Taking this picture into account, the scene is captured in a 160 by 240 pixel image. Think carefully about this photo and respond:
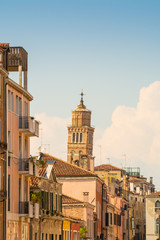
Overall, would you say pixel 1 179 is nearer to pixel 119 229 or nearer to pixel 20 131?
pixel 20 131

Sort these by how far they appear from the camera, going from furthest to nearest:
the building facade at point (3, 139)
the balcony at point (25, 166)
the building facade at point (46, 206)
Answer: the building facade at point (46, 206), the balcony at point (25, 166), the building facade at point (3, 139)

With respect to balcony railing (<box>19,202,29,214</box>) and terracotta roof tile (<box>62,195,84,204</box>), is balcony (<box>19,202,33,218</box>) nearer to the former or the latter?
balcony railing (<box>19,202,29,214</box>)

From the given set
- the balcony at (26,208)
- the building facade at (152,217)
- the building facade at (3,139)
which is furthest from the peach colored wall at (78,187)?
the building facade at (152,217)

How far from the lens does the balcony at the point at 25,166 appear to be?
53344 mm

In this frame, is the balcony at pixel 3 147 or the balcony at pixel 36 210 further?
the balcony at pixel 36 210

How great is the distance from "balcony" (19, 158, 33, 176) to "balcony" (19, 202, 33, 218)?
6.46 ft

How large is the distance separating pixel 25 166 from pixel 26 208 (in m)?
2.72

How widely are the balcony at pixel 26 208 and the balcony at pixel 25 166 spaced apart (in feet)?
6.46

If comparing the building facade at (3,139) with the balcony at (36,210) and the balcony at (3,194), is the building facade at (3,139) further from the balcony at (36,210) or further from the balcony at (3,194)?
the balcony at (36,210)

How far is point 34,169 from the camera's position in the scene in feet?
181

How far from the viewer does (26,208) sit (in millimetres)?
53906

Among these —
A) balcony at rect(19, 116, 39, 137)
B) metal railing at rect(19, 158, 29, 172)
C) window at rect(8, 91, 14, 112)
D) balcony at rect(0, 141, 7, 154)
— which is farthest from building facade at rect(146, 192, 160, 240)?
balcony at rect(0, 141, 7, 154)

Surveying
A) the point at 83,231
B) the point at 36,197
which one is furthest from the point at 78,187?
the point at 36,197

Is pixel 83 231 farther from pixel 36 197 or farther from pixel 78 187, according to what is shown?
pixel 36 197
